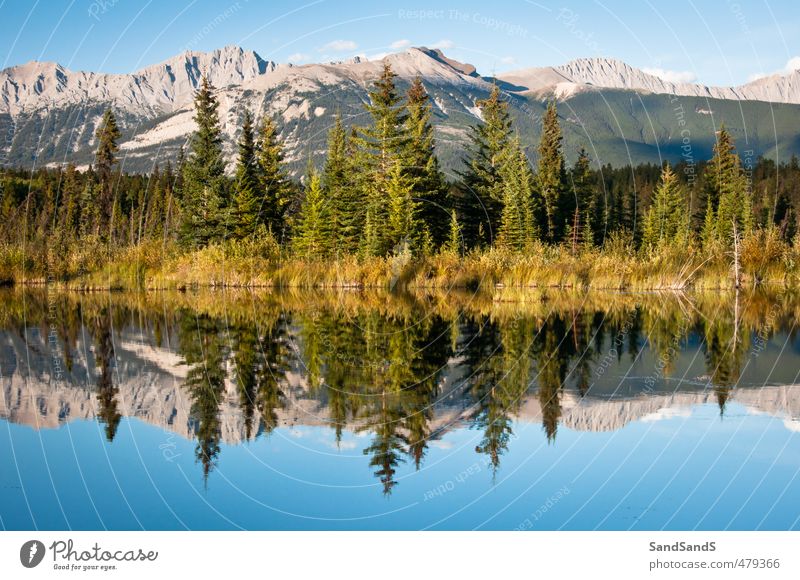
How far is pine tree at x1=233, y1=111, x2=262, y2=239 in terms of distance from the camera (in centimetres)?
4812

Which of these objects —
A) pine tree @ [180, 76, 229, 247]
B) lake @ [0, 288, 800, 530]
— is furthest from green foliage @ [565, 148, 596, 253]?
lake @ [0, 288, 800, 530]

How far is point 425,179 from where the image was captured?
49.0 metres

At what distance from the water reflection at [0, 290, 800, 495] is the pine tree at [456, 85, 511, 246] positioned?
3128cm

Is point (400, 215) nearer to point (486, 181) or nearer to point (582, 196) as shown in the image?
point (486, 181)

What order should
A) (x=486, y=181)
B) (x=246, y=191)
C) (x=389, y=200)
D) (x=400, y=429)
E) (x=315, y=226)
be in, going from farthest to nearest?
(x=486, y=181)
(x=315, y=226)
(x=246, y=191)
(x=389, y=200)
(x=400, y=429)

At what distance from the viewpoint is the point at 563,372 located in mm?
12805

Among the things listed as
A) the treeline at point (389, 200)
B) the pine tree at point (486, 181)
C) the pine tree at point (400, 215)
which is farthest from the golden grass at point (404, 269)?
the pine tree at point (486, 181)

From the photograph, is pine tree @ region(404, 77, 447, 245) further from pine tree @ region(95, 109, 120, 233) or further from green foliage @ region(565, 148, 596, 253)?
pine tree @ region(95, 109, 120, 233)

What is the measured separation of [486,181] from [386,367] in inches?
1813

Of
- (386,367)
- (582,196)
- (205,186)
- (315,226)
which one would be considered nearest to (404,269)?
(315,226)

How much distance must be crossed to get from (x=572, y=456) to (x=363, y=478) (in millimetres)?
2245

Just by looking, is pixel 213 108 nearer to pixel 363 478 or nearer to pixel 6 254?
pixel 6 254

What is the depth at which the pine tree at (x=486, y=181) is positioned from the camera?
2162 inches
